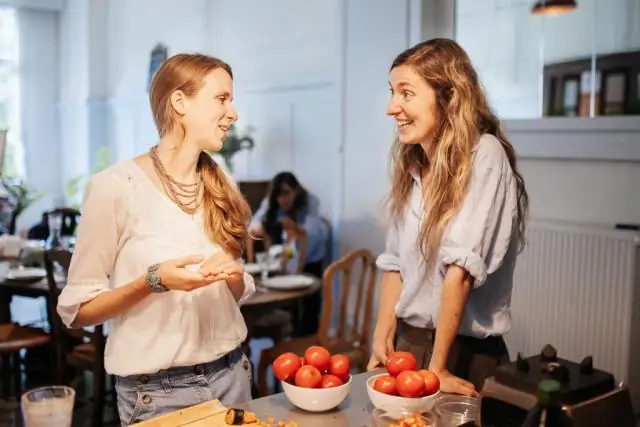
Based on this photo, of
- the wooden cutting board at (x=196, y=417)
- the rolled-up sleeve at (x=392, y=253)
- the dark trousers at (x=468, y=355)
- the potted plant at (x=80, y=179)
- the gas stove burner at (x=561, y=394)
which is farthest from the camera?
the potted plant at (x=80, y=179)

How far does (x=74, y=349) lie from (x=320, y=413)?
2570mm

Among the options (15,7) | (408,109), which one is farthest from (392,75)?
(15,7)

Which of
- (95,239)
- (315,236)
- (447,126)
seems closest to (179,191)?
(95,239)

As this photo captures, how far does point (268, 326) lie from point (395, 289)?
7.37 ft

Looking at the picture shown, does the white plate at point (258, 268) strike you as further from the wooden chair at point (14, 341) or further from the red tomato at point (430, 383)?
the red tomato at point (430, 383)

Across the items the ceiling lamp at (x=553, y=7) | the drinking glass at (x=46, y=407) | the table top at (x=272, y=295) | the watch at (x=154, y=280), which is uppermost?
the ceiling lamp at (x=553, y=7)

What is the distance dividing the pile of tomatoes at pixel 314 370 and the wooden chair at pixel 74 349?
1986 mm

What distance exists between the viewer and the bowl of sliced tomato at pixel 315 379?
1.56m

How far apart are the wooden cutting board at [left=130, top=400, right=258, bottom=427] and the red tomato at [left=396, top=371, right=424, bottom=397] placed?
0.32 metres

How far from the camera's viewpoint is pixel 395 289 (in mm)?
2029

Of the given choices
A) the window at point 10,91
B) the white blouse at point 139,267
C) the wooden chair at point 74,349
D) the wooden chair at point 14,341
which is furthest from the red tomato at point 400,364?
the window at point 10,91

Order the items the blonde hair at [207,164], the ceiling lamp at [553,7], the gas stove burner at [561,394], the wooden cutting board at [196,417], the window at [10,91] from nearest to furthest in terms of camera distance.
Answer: the gas stove burner at [561,394] < the wooden cutting board at [196,417] < the blonde hair at [207,164] < the ceiling lamp at [553,7] < the window at [10,91]

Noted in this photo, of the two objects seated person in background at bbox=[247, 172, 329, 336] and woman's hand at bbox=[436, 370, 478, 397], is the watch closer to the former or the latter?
woman's hand at bbox=[436, 370, 478, 397]

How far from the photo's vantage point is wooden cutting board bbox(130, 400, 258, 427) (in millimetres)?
1504
